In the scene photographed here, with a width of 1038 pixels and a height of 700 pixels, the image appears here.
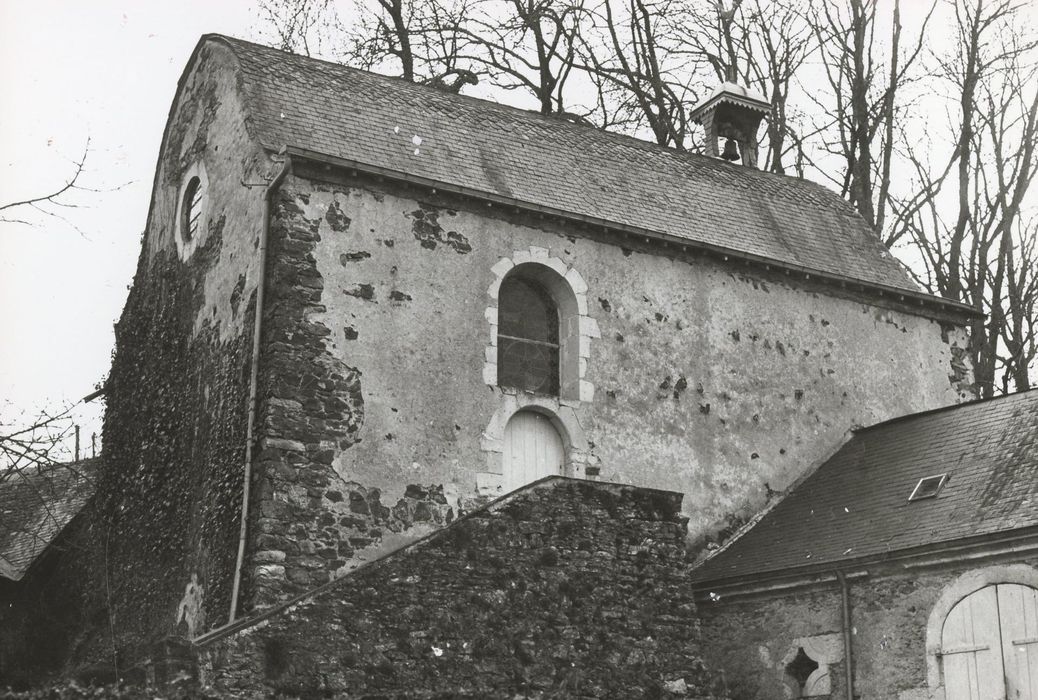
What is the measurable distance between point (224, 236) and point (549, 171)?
4.17m

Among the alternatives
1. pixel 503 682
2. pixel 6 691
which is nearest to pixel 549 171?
pixel 503 682

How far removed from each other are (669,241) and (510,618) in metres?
6.27

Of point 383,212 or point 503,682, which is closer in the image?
point 503,682

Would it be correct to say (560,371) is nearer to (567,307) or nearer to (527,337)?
(527,337)

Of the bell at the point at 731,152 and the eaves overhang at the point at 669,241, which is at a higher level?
the bell at the point at 731,152

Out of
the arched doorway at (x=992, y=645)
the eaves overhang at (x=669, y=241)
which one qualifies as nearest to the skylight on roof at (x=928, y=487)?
the arched doorway at (x=992, y=645)

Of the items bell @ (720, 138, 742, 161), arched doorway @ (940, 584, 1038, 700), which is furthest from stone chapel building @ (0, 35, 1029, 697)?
arched doorway @ (940, 584, 1038, 700)

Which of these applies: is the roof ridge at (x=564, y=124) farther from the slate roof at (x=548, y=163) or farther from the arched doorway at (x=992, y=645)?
the arched doorway at (x=992, y=645)

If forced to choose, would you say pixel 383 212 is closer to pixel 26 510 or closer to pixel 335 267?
pixel 335 267

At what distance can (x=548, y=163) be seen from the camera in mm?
16859

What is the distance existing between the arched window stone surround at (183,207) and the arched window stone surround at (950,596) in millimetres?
9066

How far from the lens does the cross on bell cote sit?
20.7 m

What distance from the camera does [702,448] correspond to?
1594 centimetres

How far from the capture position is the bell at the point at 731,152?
20688mm
